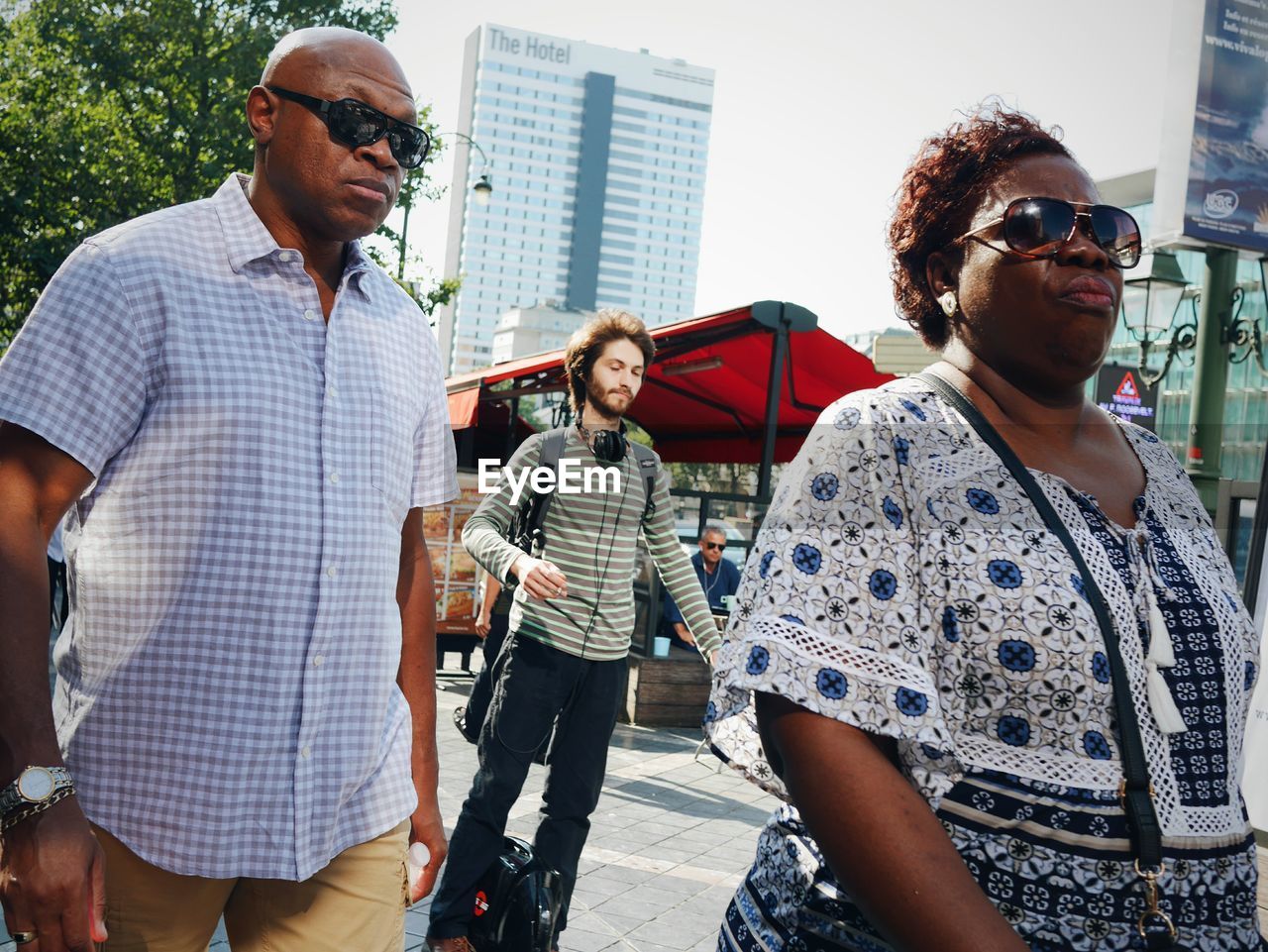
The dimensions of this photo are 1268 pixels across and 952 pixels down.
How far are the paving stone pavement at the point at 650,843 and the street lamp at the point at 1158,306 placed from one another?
5.78m

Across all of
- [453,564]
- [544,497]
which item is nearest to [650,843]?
[544,497]

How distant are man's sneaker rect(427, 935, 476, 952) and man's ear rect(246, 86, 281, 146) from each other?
254cm

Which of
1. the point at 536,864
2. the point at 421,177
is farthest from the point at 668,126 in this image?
the point at 536,864

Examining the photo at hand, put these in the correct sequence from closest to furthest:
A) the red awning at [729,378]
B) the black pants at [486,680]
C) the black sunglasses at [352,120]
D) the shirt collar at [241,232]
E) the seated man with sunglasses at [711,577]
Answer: the shirt collar at [241,232]
the black sunglasses at [352,120]
the black pants at [486,680]
the red awning at [729,378]
the seated man with sunglasses at [711,577]

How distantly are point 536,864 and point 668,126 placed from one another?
192m

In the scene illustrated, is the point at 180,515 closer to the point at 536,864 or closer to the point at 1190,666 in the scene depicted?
the point at 1190,666

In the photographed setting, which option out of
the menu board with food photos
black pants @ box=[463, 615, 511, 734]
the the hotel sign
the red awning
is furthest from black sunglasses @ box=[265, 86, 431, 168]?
the the hotel sign

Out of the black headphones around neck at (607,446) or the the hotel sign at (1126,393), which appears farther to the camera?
the the hotel sign at (1126,393)

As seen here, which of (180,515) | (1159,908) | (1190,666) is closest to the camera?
(1159,908)

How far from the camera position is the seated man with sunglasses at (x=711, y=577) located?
403 inches

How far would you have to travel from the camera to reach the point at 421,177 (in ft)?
86.8

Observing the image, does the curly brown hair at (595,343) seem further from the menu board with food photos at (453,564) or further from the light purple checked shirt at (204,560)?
the menu board with food photos at (453,564)

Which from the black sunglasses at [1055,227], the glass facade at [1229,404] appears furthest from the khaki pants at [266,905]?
the glass facade at [1229,404]

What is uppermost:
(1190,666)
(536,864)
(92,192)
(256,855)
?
(92,192)
